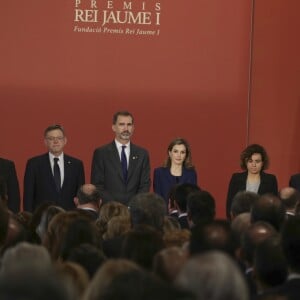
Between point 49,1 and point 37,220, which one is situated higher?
point 49,1

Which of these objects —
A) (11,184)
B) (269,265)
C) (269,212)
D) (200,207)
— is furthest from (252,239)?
(11,184)

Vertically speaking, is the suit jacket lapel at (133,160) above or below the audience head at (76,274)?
below

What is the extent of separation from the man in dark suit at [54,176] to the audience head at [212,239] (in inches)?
178

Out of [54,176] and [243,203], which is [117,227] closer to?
[243,203]

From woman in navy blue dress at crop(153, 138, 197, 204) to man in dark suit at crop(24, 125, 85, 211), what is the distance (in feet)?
2.21

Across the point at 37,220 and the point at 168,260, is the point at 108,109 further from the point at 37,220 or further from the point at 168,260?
the point at 168,260

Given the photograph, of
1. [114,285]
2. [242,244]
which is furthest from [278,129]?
[114,285]

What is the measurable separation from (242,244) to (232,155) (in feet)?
19.2

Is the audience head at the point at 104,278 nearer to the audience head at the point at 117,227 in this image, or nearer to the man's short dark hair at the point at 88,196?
the audience head at the point at 117,227

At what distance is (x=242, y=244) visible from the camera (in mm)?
4086

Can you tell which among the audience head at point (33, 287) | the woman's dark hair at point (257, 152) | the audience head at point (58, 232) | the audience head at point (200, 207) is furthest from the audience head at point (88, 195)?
the audience head at point (33, 287)

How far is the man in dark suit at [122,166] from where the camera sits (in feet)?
27.0

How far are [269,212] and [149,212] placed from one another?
66 centimetres

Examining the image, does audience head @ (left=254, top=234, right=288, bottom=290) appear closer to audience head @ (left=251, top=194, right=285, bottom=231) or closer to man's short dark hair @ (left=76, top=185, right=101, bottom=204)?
audience head @ (left=251, top=194, right=285, bottom=231)
